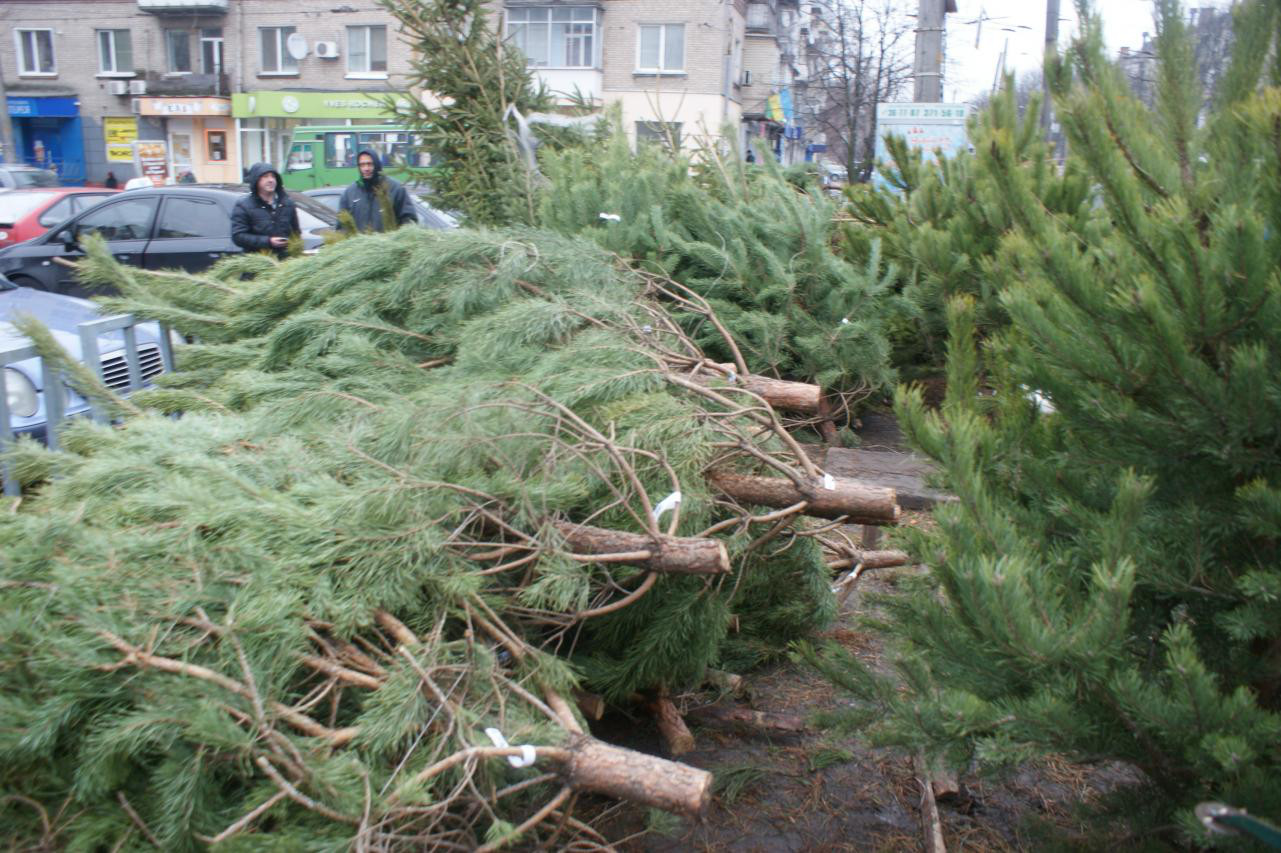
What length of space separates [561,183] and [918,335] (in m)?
2.52

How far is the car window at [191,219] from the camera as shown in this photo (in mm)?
10641

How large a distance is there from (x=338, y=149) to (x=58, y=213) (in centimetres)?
1393

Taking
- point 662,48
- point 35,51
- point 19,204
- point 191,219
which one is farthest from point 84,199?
point 35,51

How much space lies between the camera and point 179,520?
2459 mm

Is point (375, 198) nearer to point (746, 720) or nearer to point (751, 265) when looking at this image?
point (751, 265)

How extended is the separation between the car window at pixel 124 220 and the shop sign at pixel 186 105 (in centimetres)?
2668

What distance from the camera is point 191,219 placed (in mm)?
10758

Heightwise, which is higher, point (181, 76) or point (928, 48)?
point (181, 76)

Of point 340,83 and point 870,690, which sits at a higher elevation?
point 340,83

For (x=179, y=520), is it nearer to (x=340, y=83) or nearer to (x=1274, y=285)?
(x=1274, y=285)

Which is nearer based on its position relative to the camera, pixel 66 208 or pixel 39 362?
pixel 39 362

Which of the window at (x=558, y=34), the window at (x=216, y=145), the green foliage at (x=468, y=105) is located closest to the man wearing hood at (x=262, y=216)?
the green foliage at (x=468, y=105)

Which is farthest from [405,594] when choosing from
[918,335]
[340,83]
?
[340,83]

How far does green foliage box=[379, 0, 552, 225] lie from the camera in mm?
6512
